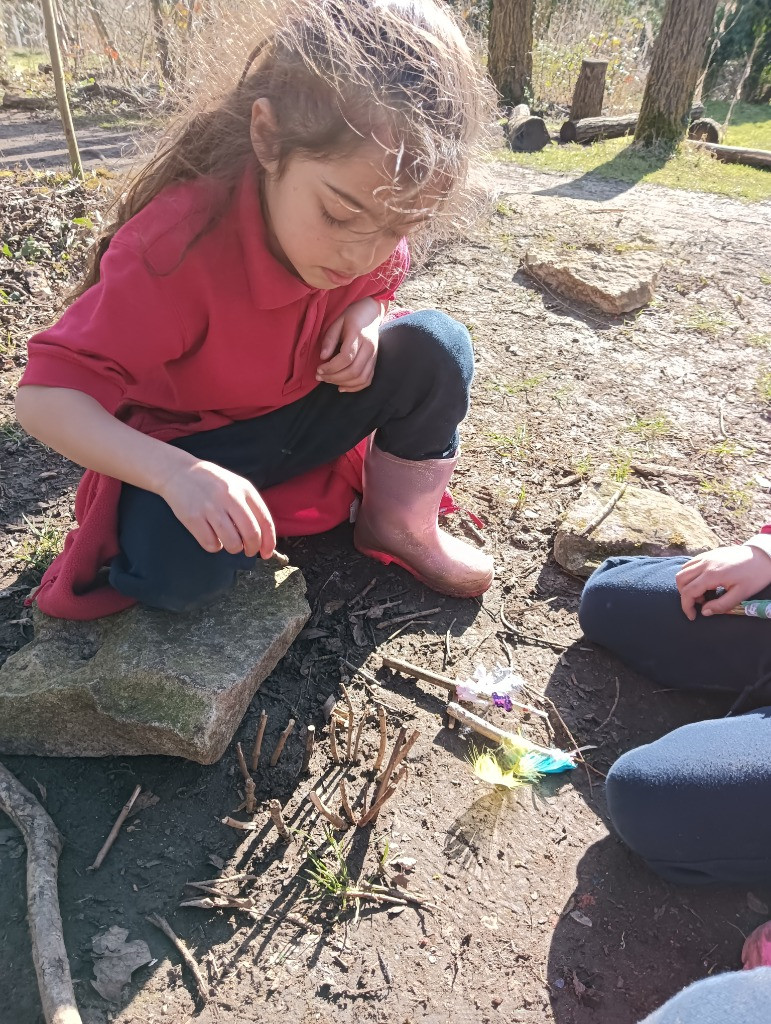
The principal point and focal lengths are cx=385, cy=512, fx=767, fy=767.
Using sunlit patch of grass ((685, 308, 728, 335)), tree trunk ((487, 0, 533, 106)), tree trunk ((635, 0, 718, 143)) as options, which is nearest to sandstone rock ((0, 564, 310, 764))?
sunlit patch of grass ((685, 308, 728, 335))

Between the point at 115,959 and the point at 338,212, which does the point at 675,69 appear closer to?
the point at 338,212

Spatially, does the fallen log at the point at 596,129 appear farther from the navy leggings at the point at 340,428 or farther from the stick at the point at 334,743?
the stick at the point at 334,743

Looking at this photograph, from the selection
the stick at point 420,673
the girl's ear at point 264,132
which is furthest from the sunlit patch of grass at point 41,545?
the girl's ear at point 264,132

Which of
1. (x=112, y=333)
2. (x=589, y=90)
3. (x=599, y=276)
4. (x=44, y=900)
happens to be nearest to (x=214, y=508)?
(x=112, y=333)

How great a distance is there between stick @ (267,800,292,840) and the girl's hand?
486 millimetres

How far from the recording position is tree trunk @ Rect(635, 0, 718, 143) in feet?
Answer: 24.4

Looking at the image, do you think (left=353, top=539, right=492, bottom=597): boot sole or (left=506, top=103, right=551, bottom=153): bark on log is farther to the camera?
(left=506, top=103, right=551, bottom=153): bark on log

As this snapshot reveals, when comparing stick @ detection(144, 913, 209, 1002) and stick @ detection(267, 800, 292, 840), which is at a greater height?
stick @ detection(267, 800, 292, 840)

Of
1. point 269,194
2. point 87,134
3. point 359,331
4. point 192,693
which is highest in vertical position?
point 269,194

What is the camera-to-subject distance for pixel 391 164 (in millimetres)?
1402

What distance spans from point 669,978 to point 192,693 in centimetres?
107

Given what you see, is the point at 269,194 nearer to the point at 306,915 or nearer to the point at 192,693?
the point at 192,693

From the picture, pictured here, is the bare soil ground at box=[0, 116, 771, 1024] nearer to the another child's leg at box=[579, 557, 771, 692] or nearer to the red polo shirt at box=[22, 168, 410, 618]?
the another child's leg at box=[579, 557, 771, 692]

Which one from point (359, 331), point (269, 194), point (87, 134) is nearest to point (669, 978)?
point (359, 331)
